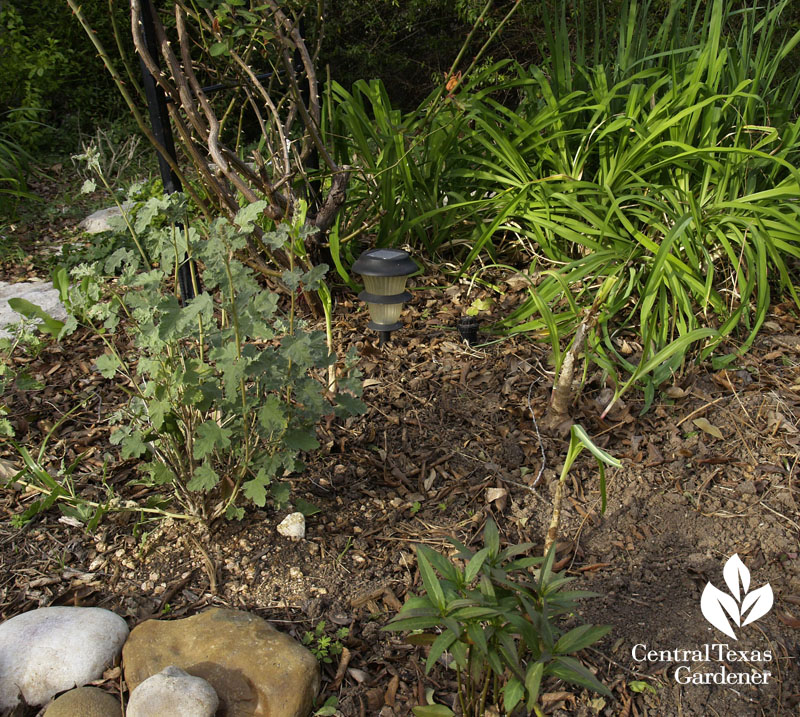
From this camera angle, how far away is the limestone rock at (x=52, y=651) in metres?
1.58

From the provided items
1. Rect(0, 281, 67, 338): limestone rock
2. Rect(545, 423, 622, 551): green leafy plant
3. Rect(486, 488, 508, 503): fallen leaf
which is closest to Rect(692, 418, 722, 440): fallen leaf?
Rect(486, 488, 508, 503): fallen leaf

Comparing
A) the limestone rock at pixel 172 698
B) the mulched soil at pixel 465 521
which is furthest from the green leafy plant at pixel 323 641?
the limestone rock at pixel 172 698

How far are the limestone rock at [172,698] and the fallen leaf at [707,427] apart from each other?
1.65 m

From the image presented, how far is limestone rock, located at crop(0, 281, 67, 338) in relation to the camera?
119 inches

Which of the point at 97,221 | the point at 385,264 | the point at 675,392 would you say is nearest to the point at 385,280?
the point at 385,264

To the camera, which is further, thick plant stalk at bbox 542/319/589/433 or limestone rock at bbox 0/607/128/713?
thick plant stalk at bbox 542/319/589/433

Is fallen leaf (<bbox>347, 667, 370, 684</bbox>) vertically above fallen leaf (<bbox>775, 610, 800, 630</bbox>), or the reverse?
fallen leaf (<bbox>347, 667, 370, 684</bbox>)

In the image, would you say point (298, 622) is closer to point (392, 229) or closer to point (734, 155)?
point (392, 229)

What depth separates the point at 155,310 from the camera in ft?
5.74

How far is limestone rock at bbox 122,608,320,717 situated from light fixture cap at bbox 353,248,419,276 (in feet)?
3.77

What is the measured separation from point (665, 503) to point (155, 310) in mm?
1495

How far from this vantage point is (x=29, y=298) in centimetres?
317

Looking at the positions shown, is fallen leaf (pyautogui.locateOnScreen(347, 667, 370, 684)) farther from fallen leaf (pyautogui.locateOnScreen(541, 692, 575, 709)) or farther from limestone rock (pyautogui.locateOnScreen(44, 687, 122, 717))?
limestone rock (pyautogui.locateOnScreen(44, 687, 122, 717))

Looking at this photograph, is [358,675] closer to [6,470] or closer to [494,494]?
[494,494]
